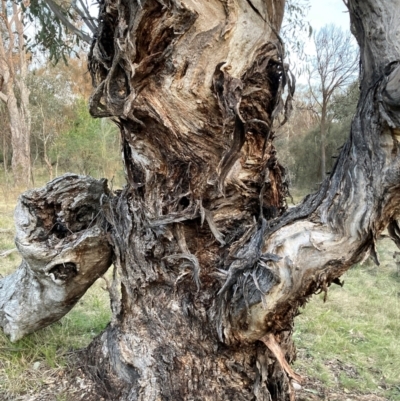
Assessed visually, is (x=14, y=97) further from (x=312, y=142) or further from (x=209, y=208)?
(x=209, y=208)

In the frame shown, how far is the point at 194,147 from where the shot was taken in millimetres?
1910

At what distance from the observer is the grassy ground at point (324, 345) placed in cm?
250

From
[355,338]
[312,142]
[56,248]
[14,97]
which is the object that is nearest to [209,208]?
[56,248]

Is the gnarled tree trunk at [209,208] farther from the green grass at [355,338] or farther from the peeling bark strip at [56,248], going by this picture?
the green grass at [355,338]

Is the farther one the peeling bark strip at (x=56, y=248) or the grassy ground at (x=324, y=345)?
the grassy ground at (x=324, y=345)

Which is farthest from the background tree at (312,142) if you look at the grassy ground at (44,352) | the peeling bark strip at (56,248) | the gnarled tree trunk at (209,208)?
the gnarled tree trunk at (209,208)

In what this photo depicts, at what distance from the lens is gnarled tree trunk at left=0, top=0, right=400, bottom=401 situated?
5.27 ft

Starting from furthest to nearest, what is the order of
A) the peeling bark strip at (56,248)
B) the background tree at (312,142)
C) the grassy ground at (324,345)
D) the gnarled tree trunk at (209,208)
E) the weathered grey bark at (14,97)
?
the weathered grey bark at (14,97), the background tree at (312,142), the grassy ground at (324,345), the peeling bark strip at (56,248), the gnarled tree trunk at (209,208)

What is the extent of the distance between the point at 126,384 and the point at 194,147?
119 centimetres

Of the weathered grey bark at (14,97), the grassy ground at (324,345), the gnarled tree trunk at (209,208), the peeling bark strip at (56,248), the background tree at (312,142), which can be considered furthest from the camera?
the weathered grey bark at (14,97)

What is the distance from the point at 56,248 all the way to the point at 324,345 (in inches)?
87.4

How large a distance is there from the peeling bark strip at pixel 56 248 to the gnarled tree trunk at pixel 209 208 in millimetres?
249

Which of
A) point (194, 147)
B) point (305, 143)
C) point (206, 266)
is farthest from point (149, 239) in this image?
point (305, 143)

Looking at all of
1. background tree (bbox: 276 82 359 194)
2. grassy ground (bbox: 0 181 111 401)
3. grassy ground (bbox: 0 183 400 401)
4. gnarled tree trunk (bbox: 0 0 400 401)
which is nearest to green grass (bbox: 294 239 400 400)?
grassy ground (bbox: 0 183 400 401)
